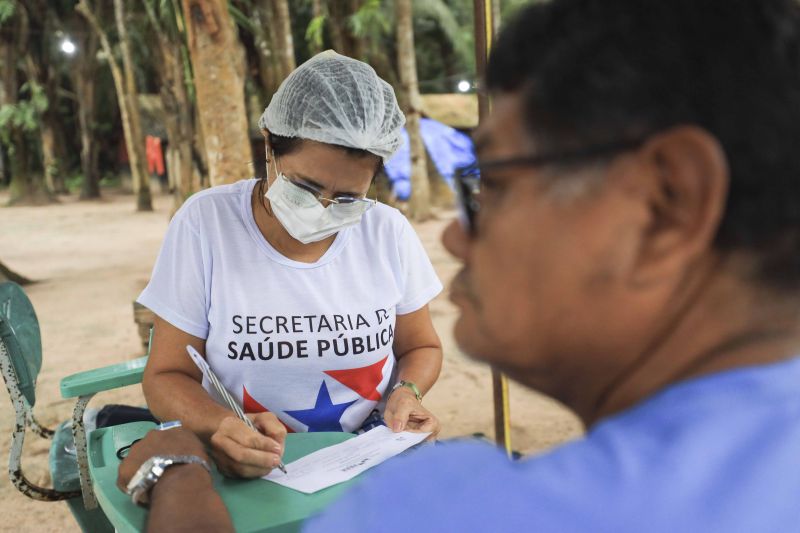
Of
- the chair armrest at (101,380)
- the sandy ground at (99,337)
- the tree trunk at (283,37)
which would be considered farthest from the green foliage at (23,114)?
the chair armrest at (101,380)

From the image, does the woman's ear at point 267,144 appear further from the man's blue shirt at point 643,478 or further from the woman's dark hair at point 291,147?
the man's blue shirt at point 643,478

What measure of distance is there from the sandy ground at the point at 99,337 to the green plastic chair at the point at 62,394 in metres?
0.95

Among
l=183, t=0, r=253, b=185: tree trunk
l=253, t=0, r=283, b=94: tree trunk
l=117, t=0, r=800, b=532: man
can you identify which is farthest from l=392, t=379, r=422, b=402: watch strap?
l=253, t=0, r=283, b=94: tree trunk

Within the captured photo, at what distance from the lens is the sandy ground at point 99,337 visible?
3.59 m

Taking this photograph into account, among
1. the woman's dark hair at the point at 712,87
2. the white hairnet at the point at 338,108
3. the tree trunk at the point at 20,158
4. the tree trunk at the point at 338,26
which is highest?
the tree trunk at the point at 338,26

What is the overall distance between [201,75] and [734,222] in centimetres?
415

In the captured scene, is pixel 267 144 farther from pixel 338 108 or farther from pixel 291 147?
pixel 338 108

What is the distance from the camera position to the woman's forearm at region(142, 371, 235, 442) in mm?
1587

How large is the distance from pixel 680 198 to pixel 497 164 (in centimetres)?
15

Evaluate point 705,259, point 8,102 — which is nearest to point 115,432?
point 705,259

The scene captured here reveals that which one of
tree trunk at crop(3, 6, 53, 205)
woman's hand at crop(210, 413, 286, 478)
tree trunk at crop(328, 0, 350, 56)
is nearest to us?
woman's hand at crop(210, 413, 286, 478)

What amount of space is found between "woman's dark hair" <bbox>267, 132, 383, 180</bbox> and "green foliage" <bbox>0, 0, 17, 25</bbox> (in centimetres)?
1489

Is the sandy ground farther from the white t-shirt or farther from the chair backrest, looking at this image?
the chair backrest

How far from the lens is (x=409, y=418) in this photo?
5.60ft
